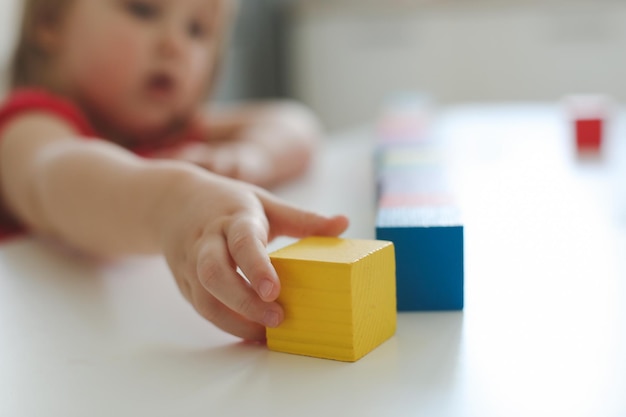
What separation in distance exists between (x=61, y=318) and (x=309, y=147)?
64 cm

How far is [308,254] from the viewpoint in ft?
1.51

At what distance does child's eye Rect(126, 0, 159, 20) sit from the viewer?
0.97 metres

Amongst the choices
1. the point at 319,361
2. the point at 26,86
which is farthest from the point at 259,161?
the point at 319,361

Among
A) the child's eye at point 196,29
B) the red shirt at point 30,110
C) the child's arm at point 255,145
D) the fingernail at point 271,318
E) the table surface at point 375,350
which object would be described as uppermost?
the child's eye at point 196,29

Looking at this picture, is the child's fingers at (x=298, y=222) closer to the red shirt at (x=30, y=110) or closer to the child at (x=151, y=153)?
the child at (x=151, y=153)

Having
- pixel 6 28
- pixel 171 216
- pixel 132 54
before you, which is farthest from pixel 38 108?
pixel 6 28

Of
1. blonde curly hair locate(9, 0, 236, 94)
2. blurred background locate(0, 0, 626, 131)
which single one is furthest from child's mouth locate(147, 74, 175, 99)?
blurred background locate(0, 0, 626, 131)

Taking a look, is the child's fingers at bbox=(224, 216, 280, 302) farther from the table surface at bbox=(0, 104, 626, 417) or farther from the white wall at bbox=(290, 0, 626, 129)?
the white wall at bbox=(290, 0, 626, 129)

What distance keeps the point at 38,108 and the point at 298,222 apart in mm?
468

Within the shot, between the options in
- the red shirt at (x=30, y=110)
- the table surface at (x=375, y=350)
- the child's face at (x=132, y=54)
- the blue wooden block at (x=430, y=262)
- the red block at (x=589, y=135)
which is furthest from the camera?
the red block at (x=589, y=135)

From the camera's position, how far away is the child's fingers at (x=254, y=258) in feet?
1.44

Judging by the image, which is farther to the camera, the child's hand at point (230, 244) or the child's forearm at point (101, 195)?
the child's forearm at point (101, 195)

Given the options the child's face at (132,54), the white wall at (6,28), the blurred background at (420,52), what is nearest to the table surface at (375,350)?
the child's face at (132,54)

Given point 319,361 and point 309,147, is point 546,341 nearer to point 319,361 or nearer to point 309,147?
point 319,361
